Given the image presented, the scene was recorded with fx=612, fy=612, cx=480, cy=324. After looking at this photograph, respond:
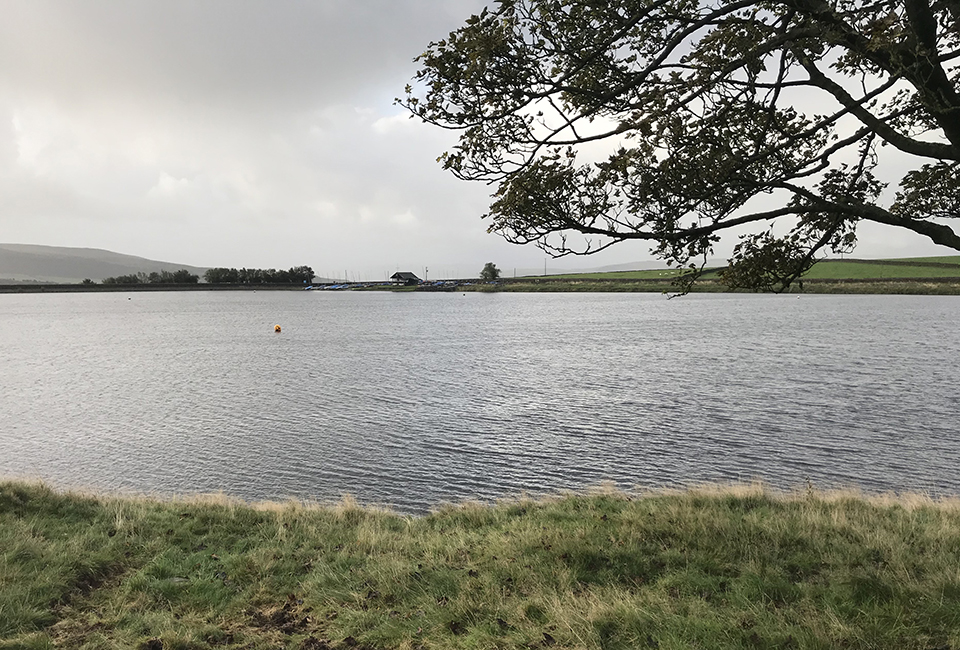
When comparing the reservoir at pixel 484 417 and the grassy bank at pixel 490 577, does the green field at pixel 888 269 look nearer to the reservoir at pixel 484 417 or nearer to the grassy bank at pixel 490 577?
the reservoir at pixel 484 417

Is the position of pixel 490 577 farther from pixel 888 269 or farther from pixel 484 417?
pixel 888 269

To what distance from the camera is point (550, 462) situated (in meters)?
21.0

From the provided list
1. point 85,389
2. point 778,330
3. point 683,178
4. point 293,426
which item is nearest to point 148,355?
point 85,389

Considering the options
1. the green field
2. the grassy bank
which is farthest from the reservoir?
the green field

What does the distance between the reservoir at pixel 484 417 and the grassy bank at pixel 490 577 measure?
5.98 meters

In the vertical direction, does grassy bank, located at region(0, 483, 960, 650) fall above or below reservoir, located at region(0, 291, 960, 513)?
above

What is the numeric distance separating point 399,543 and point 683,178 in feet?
25.2

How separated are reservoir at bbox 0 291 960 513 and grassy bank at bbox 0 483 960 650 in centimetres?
598

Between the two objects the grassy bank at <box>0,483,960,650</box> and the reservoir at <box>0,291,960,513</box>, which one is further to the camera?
the reservoir at <box>0,291,960,513</box>

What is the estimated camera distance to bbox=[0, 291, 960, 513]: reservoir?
19578mm

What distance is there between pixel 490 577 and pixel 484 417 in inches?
771

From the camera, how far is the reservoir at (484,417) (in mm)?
19578

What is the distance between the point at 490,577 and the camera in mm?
8734

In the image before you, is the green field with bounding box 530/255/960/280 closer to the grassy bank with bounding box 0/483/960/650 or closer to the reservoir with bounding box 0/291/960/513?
the reservoir with bounding box 0/291/960/513
